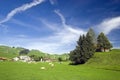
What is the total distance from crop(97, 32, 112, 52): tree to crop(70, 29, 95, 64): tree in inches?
656

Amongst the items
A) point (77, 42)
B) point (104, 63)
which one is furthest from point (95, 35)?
point (104, 63)

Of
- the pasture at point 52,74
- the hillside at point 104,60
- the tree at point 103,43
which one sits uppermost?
the tree at point 103,43

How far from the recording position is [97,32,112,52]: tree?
132375mm

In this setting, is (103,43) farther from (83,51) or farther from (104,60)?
(104,60)

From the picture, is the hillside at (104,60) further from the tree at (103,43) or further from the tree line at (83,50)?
the tree at (103,43)

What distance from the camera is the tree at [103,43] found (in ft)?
434

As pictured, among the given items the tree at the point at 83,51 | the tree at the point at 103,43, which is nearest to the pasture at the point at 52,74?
the tree at the point at 83,51

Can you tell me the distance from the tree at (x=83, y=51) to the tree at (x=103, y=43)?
16.7m

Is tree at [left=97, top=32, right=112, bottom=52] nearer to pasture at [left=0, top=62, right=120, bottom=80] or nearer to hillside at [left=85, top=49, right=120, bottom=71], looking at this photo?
hillside at [left=85, top=49, right=120, bottom=71]

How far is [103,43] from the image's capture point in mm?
132875

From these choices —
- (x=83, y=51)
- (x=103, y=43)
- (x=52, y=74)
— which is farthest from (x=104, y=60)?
(x=52, y=74)

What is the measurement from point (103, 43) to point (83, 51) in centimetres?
2528

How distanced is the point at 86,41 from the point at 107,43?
76.8 ft

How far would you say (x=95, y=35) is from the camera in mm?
135875
